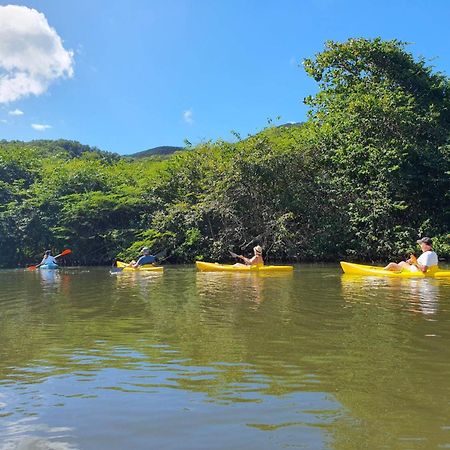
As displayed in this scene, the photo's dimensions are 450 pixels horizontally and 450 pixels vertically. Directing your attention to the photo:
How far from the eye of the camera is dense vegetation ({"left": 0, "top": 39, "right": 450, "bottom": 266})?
21.5 m

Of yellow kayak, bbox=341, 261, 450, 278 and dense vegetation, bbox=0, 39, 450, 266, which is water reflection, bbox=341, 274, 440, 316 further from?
dense vegetation, bbox=0, 39, 450, 266

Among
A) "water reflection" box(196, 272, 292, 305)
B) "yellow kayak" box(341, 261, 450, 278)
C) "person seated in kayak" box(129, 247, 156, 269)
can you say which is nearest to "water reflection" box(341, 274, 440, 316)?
"yellow kayak" box(341, 261, 450, 278)

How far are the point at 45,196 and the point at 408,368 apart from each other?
2620 centimetres

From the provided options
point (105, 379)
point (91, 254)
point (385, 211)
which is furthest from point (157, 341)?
point (91, 254)

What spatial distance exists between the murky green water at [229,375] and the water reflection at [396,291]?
3.9 inches

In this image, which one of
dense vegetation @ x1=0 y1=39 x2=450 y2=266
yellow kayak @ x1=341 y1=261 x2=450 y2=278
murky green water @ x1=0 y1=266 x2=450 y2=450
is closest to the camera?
murky green water @ x1=0 y1=266 x2=450 y2=450

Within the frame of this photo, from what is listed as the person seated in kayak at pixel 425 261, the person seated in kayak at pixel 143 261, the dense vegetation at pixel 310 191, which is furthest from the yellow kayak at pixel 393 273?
the person seated in kayak at pixel 143 261

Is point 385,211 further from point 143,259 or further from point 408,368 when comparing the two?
point 408,368

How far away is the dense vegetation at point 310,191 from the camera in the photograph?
21.5 meters

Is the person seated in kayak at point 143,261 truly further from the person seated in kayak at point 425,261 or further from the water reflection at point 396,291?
the person seated in kayak at point 425,261

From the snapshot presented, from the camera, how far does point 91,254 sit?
28.0m

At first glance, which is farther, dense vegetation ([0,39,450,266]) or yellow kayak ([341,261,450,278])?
dense vegetation ([0,39,450,266])

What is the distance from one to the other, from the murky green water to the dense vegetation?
13516 millimetres

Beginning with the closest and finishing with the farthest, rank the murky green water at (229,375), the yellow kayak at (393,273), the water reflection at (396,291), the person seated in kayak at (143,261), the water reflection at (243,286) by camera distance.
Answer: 1. the murky green water at (229,375)
2. the water reflection at (396,291)
3. the water reflection at (243,286)
4. the yellow kayak at (393,273)
5. the person seated in kayak at (143,261)
